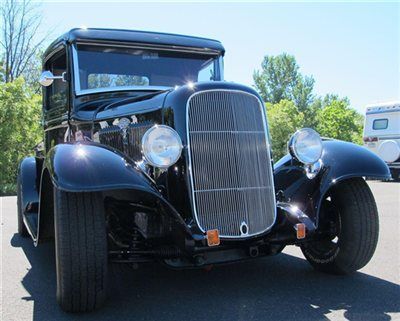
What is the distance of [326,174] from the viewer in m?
3.77

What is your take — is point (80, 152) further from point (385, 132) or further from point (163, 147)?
point (385, 132)

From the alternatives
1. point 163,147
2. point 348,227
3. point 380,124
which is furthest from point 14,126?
point 348,227

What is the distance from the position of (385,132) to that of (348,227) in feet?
41.5

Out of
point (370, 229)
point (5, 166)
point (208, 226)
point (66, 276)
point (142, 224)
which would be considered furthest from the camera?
point (5, 166)

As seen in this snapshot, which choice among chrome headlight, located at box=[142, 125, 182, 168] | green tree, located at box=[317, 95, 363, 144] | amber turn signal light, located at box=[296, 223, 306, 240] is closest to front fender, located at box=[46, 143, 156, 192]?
chrome headlight, located at box=[142, 125, 182, 168]

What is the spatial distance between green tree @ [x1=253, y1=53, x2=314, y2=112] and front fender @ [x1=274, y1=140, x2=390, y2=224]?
2134 inches

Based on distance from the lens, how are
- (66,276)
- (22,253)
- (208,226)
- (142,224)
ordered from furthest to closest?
(22,253) < (142,224) < (208,226) < (66,276)

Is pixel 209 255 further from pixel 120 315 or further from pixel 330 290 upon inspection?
pixel 330 290

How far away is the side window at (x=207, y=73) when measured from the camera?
194 inches

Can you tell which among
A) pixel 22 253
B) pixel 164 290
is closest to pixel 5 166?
pixel 22 253

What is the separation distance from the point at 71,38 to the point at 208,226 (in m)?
2.44

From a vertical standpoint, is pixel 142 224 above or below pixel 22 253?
above

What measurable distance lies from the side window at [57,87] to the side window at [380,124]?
41.9ft

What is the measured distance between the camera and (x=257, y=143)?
343 cm
